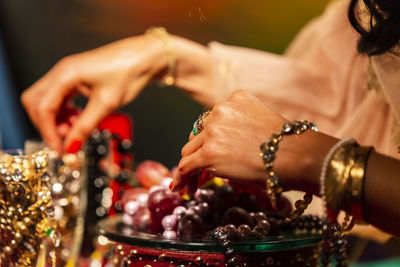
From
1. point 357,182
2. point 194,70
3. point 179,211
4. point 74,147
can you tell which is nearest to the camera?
point 357,182

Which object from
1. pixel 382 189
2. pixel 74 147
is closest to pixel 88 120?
pixel 74 147

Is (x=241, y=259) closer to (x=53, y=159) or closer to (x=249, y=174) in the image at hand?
(x=249, y=174)

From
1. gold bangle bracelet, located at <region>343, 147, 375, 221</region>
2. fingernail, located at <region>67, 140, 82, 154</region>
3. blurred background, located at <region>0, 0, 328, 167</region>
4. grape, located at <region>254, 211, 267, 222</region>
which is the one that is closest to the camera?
gold bangle bracelet, located at <region>343, 147, 375, 221</region>

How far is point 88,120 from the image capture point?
0.75 metres

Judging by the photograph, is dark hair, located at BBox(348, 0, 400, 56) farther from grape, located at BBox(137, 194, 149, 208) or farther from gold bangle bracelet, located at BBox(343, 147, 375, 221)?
grape, located at BBox(137, 194, 149, 208)

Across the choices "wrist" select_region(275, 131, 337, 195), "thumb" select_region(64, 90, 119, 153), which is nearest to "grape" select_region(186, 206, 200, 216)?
"wrist" select_region(275, 131, 337, 195)

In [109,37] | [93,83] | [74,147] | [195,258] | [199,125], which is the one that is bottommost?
[195,258]

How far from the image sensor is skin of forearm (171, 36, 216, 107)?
852mm

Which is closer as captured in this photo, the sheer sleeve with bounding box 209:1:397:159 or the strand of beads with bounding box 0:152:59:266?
the strand of beads with bounding box 0:152:59:266

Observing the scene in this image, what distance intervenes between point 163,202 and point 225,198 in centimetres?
6

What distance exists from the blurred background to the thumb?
60cm

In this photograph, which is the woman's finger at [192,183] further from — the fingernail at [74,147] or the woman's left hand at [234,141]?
the fingernail at [74,147]

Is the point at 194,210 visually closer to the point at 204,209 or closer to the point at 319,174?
the point at 204,209

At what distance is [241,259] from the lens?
393 mm
